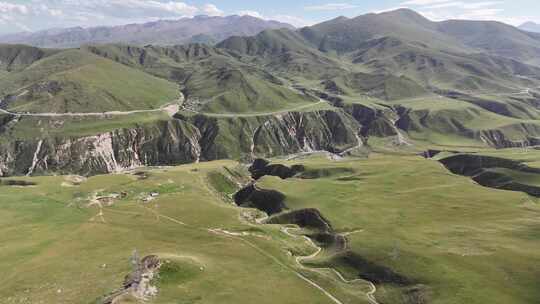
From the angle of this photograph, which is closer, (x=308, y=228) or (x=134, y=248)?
(x=134, y=248)

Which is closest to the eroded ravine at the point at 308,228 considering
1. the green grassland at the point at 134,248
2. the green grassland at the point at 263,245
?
the green grassland at the point at 263,245

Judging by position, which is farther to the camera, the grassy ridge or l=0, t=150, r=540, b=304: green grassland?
the grassy ridge

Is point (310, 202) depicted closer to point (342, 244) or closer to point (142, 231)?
point (342, 244)

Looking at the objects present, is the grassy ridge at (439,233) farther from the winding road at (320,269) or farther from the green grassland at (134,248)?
the green grassland at (134,248)

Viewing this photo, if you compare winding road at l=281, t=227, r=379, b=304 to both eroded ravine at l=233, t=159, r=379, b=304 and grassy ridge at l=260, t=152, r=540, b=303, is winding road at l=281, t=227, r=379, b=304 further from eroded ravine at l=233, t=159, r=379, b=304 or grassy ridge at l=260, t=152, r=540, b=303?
grassy ridge at l=260, t=152, r=540, b=303

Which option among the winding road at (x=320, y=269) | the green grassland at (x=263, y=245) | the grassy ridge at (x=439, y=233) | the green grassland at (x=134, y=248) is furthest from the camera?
the winding road at (x=320, y=269)

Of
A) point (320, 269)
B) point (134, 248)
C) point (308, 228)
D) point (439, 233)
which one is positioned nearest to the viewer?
point (134, 248)

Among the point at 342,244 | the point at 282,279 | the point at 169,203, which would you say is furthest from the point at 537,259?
the point at 169,203

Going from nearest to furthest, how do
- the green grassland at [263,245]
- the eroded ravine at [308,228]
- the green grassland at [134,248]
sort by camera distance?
the green grassland at [134,248] < the green grassland at [263,245] < the eroded ravine at [308,228]

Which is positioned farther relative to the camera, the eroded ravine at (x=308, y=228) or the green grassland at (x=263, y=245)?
the eroded ravine at (x=308, y=228)

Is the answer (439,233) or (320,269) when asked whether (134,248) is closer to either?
(320,269)

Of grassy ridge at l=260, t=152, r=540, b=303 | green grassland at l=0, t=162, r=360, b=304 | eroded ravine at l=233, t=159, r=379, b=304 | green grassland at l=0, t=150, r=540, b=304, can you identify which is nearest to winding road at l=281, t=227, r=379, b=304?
eroded ravine at l=233, t=159, r=379, b=304

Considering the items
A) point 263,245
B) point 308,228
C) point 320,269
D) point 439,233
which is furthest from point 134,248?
point 439,233
